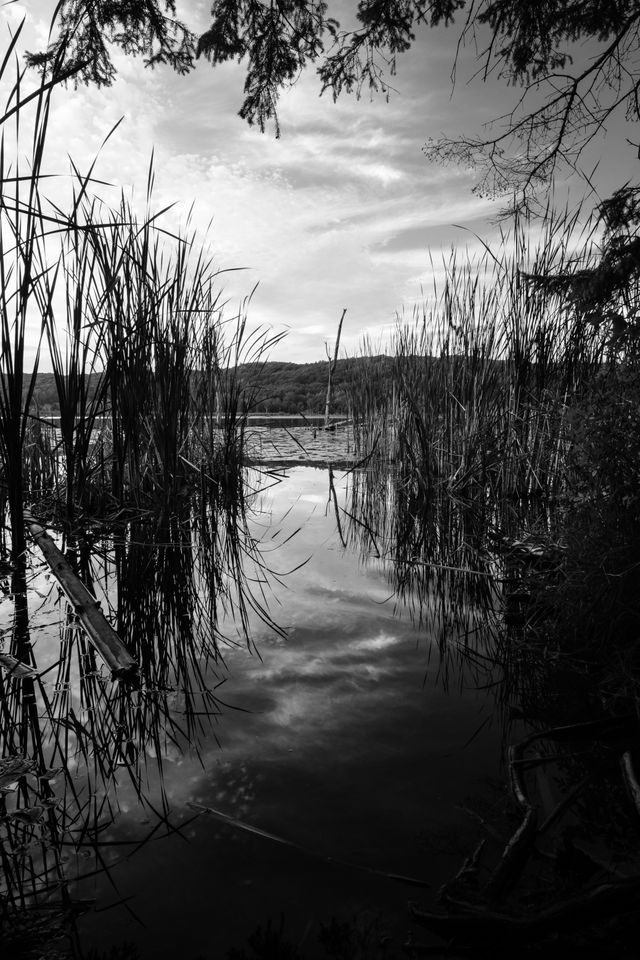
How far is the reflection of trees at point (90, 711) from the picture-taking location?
638 mm

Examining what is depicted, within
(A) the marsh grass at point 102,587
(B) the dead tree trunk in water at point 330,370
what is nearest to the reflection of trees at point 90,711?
(A) the marsh grass at point 102,587

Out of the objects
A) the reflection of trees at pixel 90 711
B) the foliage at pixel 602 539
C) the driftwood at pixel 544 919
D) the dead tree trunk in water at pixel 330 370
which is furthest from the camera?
the dead tree trunk in water at pixel 330 370

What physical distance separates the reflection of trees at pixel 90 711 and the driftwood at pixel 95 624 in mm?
61

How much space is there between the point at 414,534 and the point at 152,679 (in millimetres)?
1762

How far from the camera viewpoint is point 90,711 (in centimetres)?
96

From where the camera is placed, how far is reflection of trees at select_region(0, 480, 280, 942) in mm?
638

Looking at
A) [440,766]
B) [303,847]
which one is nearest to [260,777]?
[303,847]

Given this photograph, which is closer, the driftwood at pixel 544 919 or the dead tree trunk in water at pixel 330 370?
the driftwood at pixel 544 919

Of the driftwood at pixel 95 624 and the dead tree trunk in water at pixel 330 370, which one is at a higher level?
the dead tree trunk in water at pixel 330 370

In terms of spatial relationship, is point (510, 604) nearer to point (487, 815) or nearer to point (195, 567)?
point (487, 815)

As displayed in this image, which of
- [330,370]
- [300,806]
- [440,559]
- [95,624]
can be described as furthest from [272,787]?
[330,370]

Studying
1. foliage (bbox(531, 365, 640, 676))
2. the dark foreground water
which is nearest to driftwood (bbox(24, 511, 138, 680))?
the dark foreground water

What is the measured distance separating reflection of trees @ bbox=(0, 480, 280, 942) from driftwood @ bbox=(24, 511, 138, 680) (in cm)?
6

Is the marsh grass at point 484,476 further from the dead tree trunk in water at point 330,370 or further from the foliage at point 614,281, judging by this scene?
the dead tree trunk in water at point 330,370
